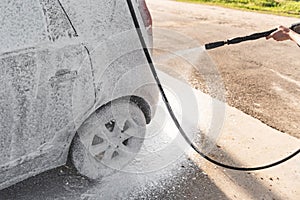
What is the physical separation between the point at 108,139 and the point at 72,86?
660 mm

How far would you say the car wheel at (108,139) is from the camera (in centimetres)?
354

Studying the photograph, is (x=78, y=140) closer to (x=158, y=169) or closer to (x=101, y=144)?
(x=101, y=144)

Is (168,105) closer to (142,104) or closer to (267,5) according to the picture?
(142,104)

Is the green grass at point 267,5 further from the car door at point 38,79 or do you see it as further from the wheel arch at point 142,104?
the car door at point 38,79

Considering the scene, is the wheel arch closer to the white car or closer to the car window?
the white car

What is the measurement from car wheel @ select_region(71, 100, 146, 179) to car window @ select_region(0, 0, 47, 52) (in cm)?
86

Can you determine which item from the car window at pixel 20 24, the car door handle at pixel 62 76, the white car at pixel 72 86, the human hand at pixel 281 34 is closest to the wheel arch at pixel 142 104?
the white car at pixel 72 86

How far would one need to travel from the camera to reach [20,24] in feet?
9.65

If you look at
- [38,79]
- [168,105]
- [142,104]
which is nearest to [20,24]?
[38,79]

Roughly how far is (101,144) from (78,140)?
23 cm

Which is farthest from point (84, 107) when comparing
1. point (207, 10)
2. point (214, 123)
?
point (207, 10)

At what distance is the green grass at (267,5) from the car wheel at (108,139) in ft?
29.0

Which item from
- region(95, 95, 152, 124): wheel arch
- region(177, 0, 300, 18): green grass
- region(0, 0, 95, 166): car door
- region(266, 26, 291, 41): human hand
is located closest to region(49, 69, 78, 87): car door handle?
region(0, 0, 95, 166): car door

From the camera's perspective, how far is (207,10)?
1198 cm
